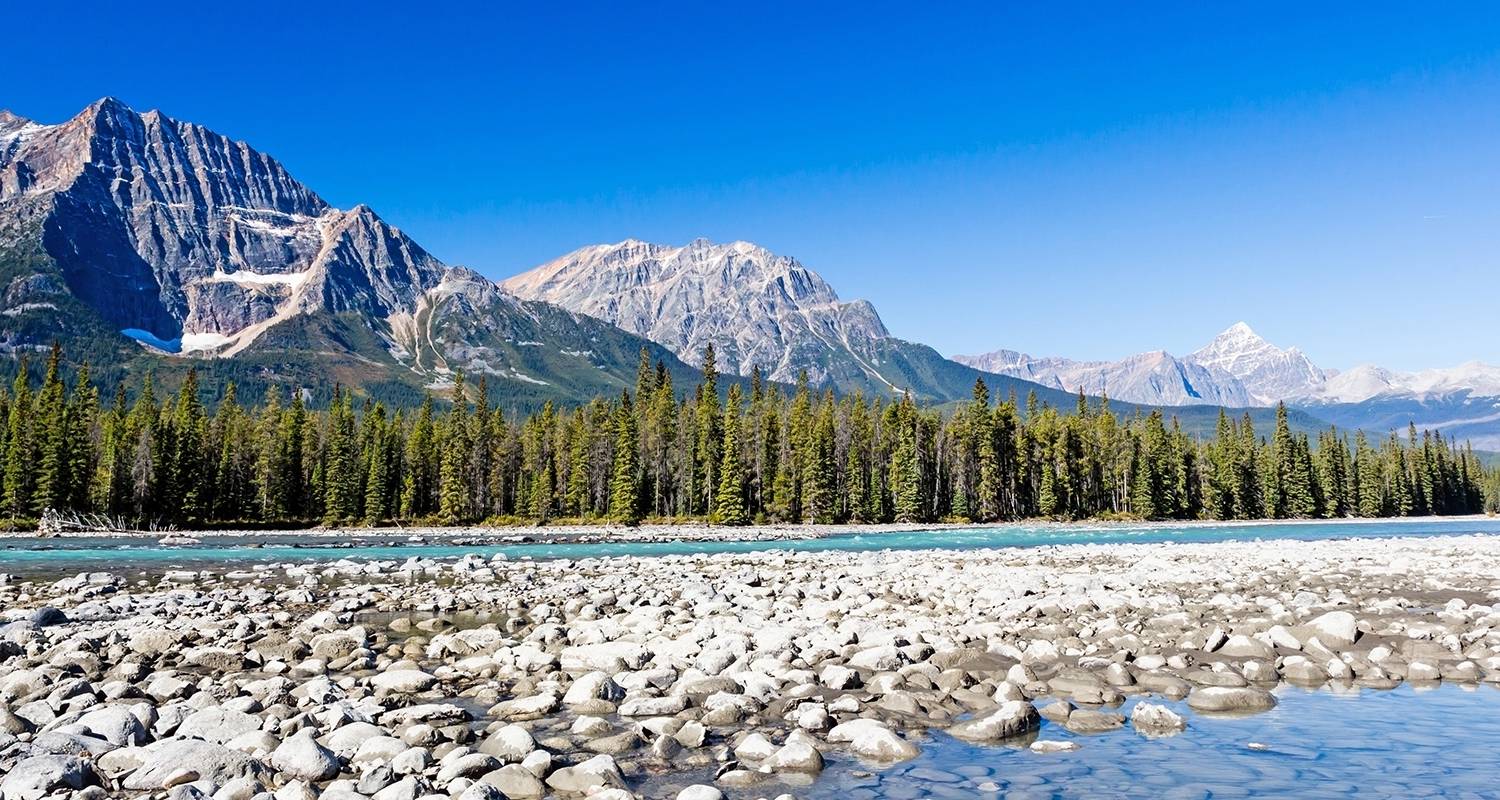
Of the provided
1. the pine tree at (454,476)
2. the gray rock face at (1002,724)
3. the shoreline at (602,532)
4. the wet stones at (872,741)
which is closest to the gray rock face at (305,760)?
the wet stones at (872,741)

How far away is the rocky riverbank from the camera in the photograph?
28.6ft

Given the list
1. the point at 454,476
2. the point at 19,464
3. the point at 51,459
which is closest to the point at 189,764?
the point at 454,476

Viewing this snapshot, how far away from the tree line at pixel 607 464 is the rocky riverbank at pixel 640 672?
64.6m

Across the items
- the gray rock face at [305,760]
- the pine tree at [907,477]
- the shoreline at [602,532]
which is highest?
the pine tree at [907,477]

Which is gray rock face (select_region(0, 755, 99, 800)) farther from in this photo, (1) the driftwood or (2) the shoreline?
(1) the driftwood

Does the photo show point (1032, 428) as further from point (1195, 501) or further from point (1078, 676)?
point (1078, 676)

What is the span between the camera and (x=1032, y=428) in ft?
349

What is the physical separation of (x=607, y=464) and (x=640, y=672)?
82871 millimetres

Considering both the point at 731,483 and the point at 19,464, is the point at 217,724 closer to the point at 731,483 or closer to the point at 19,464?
the point at 731,483

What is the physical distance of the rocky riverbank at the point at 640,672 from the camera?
872 centimetres

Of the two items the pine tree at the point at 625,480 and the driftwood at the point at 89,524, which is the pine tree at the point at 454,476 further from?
the driftwood at the point at 89,524

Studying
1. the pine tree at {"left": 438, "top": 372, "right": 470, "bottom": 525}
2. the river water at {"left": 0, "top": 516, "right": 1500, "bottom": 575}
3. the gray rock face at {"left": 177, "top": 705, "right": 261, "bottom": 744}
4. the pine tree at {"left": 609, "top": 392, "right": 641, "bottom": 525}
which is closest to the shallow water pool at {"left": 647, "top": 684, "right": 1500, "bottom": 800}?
the gray rock face at {"left": 177, "top": 705, "right": 261, "bottom": 744}

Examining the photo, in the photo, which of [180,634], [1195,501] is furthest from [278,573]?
[1195,501]

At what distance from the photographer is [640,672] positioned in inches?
502
